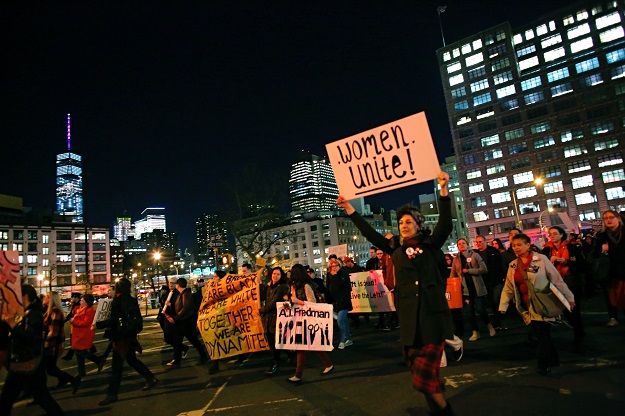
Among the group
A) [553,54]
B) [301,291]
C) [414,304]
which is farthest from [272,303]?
[553,54]

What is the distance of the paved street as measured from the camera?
4930mm

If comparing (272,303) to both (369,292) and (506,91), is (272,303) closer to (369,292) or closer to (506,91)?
(369,292)

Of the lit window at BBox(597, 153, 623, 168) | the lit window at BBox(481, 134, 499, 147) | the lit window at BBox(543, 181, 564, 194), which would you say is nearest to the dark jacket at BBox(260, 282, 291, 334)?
the lit window at BBox(543, 181, 564, 194)

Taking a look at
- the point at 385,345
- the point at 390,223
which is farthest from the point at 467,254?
the point at 390,223

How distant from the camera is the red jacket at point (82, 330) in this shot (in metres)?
8.93

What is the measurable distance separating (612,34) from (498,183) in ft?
122

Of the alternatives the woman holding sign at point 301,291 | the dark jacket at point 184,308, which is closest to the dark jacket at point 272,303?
the woman holding sign at point 301,291

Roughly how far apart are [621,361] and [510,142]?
98484 millimetres

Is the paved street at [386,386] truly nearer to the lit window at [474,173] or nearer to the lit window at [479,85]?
the lit window at [474,173]

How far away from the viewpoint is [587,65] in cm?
8694

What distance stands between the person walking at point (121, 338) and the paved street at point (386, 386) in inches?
11.5

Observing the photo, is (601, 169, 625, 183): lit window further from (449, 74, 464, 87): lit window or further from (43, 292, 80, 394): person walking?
(43, 292, 80, 394): person walking

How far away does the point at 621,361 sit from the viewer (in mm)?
5977

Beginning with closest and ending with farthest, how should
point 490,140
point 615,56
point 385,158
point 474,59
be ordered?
point 385,158 < point 615,56 < point 490,140 < point 474,59
